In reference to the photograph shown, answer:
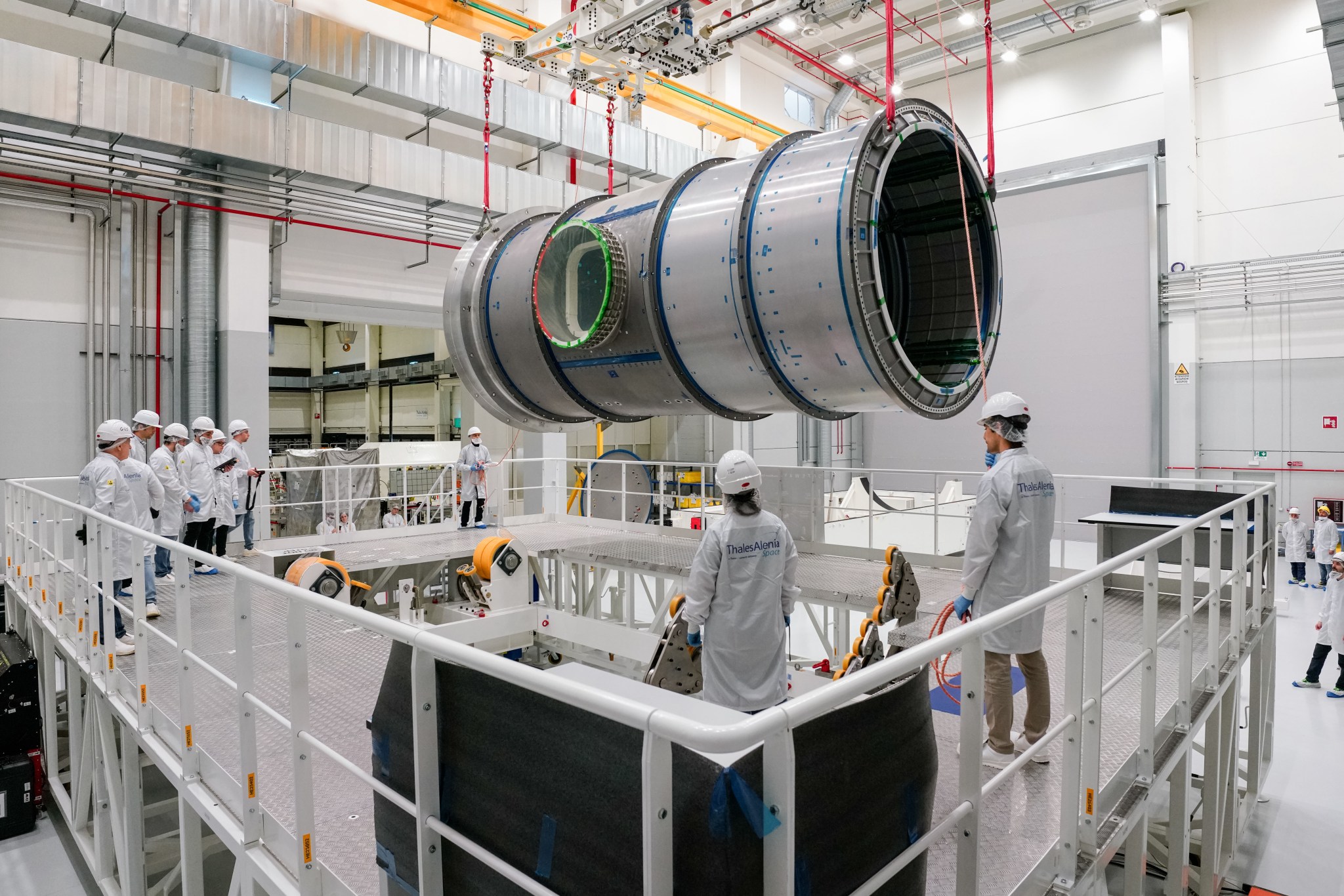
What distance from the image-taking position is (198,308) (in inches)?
383

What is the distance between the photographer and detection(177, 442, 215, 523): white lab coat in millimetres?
7922

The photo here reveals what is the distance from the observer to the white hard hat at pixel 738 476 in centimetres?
385

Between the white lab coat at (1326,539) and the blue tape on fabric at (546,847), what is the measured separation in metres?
14.3

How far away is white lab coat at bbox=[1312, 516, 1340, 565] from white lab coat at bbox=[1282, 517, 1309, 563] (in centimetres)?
45

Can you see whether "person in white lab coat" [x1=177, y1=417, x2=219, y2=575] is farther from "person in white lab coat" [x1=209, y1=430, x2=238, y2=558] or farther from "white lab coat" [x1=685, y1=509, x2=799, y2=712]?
"white lab coat" [x1=685, y1=509, x2=799, y2=712]

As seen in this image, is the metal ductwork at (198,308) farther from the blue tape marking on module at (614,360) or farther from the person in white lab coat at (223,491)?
the blue tape marking on module at (614,360)

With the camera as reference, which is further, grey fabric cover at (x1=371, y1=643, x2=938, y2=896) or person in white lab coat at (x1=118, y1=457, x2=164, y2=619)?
person in white lab coat at (x1=118, y1=457, x2=164, y2=619)

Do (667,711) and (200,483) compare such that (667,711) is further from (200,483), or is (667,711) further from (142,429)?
(142,429)

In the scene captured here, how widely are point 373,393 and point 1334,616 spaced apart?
22.6 metres

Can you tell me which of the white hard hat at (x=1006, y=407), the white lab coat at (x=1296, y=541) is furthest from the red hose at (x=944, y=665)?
the white lab coat at (x=1296, y=541)

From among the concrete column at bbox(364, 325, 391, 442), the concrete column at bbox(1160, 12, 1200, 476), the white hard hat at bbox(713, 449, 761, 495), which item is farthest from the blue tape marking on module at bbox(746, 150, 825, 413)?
the concrete column at bbox(364, 325, 391, 442)

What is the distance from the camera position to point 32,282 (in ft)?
29.6

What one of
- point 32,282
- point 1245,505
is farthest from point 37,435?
point 1245,505

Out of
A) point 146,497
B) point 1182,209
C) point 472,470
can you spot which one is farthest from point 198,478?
point 1182,209
